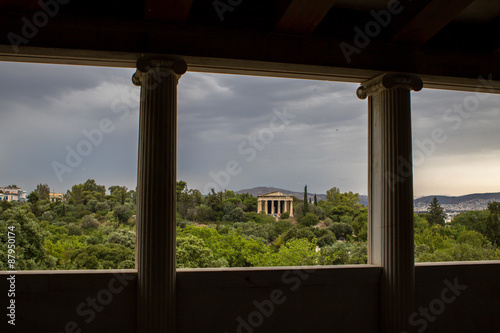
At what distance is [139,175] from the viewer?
442 cm

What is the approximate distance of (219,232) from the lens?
19.9ft

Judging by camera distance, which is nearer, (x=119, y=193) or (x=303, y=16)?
(x=303, y=16)

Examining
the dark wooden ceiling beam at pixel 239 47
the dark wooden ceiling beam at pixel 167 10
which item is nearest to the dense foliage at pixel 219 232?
the dark wooden ceiling beam at pixel 239 47

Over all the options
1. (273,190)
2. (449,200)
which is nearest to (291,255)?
(273,190)

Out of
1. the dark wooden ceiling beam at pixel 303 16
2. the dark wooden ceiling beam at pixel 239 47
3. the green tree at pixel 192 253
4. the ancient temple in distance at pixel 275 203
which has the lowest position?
the green tree at pixel 192 253

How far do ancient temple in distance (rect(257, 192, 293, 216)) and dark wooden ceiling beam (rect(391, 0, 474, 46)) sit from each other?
10.1 ft

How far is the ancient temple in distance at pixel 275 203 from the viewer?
19.1 ft

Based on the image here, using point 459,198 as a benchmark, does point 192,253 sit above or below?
below

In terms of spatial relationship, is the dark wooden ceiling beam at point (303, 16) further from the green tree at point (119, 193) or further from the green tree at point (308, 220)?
the green tree at point (119, 193)

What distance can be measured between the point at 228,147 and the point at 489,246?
5774mm

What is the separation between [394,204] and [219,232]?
3.05 metres

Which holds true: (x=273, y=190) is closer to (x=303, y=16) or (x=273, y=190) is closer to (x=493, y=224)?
(x=303, y=16)

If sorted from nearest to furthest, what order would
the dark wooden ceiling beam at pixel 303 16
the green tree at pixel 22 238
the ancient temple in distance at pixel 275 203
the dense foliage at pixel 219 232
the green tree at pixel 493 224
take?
the dark wooden ceiling beam at pixel 303 16 → the green tree at pixel 22 238 → the dense foliage at pixel 219 232 → the ancient temple in distance at pixel 275 203 → the green tree at pixel 493 224

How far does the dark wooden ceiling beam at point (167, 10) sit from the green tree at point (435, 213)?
218 inches
